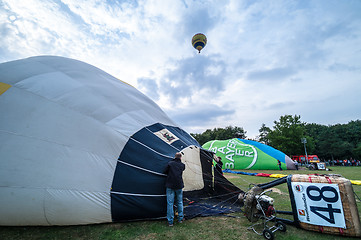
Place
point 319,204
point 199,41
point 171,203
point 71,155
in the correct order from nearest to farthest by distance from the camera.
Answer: point 319,204
point 71,155
point 171,203
point 199,41

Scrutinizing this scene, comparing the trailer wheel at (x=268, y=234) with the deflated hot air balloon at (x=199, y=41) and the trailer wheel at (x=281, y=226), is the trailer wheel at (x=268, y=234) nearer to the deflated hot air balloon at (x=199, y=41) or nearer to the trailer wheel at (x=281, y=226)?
the trailer wheel at (x=281, y=226)

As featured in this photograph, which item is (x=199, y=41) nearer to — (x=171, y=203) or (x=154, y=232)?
(x=171, y=203)

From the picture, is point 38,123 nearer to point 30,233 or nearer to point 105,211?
point 30,233

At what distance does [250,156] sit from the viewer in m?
14.6

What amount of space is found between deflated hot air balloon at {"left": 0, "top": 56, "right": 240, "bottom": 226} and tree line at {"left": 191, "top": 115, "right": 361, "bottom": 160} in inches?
823

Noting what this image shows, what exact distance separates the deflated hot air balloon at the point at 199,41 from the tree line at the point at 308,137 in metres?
14.3

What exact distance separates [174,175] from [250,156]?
12765 millimetres

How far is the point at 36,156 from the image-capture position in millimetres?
3146

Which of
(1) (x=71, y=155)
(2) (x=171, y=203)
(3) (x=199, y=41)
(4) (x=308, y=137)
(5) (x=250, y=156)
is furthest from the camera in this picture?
(4) (x=308, y=137)

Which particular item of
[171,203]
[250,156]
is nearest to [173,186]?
[171,203]

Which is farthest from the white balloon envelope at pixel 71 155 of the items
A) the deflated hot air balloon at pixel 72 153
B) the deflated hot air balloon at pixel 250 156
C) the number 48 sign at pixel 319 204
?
the deflated hot air balloon at pixel 250 156

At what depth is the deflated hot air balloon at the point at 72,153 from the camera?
9.88ft

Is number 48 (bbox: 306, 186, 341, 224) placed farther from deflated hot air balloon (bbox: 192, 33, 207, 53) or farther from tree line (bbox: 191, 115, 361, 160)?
tree line (bbox: 191, 115, 361, 160)

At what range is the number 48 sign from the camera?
269 cm
